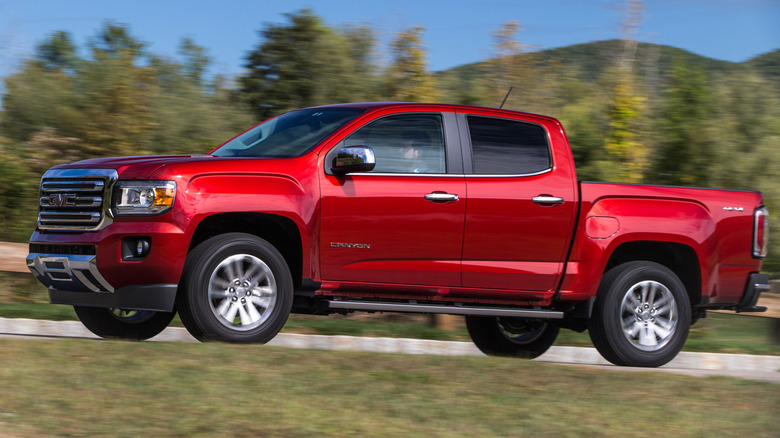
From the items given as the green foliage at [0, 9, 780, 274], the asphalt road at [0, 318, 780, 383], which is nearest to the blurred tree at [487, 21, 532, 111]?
the green foliage at [0, 9, 780, 274]

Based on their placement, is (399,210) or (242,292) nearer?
(242,292)

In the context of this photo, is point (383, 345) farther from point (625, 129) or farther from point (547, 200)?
point (625, 129)

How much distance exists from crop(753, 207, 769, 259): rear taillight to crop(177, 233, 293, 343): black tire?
13.2ft

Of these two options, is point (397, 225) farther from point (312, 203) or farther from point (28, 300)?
point (28, 300)

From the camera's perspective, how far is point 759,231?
873 centimetres

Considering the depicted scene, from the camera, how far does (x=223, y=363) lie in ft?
19.9

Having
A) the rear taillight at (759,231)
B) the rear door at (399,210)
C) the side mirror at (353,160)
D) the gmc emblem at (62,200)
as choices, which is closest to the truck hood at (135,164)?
the gmc emblem at (62,200)

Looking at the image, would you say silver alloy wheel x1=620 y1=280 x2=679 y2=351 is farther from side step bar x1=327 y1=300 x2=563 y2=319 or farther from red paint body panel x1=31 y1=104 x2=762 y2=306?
side step bar x1=327 y1=300 x2=563 y2=319

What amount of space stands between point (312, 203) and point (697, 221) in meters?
3.31

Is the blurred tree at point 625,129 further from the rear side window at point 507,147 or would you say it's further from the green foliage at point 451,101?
the rear side window at point 507,147

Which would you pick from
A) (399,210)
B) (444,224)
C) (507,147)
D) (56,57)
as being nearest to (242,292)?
(399,210)

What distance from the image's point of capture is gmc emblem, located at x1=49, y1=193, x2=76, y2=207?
7229 millimetres

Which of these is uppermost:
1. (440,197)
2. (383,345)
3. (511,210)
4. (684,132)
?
(684,132)

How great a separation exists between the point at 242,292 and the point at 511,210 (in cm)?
220
